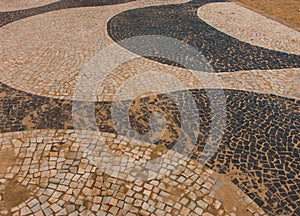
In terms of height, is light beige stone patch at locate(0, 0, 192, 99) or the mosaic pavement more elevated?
light beige stone patch at locate(0, 0, 192, 99)

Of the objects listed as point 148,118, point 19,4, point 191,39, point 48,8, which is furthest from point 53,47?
point 19,4

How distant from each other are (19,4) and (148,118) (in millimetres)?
11557

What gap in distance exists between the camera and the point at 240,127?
772 centimetres

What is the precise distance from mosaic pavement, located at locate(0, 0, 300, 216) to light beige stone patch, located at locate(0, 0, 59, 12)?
5.91 ft

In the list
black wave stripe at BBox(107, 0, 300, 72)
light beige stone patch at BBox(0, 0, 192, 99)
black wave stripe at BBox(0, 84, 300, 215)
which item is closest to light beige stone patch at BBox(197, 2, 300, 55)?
black wave stripe at BBox(107, 0, 300, 72)

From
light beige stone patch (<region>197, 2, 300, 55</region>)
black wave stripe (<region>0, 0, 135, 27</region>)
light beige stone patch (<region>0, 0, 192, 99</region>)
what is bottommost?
light beige stone patch (<region>197, 2, 300, 55</region>)

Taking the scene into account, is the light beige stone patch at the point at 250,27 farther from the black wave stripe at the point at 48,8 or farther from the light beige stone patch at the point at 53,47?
the black wave stripe at the point at 48,8

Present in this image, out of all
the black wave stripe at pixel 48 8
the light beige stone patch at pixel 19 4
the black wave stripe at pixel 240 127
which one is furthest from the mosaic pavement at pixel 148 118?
the light beige stone patch at pixel 19 4

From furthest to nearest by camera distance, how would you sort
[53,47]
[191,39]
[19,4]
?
1. [19,4]
2. [191,39]
3. [53,47]

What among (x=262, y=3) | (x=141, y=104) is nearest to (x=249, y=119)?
(x=141, y=104)

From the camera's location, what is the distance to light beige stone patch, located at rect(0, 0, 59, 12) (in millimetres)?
15031

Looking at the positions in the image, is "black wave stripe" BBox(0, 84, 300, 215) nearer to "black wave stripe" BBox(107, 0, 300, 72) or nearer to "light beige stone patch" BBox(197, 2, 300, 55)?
"black wave stripe" BBox(107, 0, 300, 72)

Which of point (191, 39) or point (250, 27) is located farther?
point (250, 27)

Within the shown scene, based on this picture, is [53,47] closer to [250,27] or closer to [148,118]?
[148,118]
